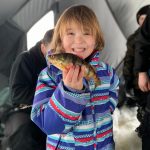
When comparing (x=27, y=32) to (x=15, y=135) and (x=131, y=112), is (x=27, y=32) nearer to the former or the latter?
(x=131, y=112)

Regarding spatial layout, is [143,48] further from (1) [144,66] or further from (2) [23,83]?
(2) [23,83]

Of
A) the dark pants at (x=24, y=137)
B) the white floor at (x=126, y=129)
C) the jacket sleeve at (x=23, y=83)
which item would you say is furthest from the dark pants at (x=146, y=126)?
the jacket sleeve at (x=23, y=83)

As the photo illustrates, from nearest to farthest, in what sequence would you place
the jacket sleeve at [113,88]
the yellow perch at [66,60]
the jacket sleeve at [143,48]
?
the yellow perch at [66,60]
the jacket sleeve at [113,88]
the jacket sleeve at [143,48]

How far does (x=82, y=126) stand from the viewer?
1578 mm

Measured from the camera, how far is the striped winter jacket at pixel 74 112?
1419 mm

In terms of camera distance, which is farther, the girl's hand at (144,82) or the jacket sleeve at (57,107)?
the girl's hand at (144,82)

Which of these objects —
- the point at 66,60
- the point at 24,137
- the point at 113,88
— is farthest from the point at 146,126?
the point at 66,60

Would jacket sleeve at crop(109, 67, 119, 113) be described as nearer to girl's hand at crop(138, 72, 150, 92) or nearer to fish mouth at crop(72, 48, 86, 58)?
fish mouth at crop(72, 48, 86, 58)

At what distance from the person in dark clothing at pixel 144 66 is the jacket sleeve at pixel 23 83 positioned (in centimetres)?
65

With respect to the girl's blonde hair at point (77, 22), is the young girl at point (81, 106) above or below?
below

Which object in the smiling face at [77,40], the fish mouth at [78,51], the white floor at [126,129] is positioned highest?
the smiling face at [77,40]

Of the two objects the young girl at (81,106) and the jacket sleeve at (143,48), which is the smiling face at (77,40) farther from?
the jacket sleeve at (143,48)

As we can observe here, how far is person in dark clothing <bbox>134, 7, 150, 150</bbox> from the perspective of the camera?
2.08 meters

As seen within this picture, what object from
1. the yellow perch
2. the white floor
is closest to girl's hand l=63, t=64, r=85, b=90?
the yellow perch
